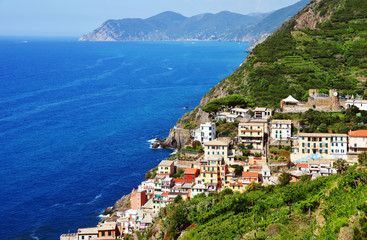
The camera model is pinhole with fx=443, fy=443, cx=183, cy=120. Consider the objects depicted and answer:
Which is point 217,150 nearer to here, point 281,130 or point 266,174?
point 266,174

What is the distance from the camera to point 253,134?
55938 millimetres

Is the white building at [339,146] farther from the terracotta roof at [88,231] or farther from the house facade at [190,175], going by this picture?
the terracotta roof at [88,231]

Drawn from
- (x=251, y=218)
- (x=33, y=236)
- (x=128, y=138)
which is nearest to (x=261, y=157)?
(x=251, y=218)

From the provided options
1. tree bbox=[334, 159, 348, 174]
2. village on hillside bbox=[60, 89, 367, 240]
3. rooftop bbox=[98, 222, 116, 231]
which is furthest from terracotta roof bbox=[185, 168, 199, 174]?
tree bbox=[334, 159, 348, 174]

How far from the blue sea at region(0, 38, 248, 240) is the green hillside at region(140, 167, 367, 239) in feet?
50.2

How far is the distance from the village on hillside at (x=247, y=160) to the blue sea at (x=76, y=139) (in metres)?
6.75

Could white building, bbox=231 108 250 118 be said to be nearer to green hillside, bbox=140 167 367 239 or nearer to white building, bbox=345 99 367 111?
white building, bbox=345 99 367 111

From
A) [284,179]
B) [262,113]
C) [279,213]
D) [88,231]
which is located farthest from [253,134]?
[88,231]

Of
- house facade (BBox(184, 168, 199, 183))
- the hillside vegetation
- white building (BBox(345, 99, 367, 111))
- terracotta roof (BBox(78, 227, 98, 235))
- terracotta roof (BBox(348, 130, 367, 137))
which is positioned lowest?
terracotta roof (BBox(78, 227, 98, 235))

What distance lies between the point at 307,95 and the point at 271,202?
39.8 metres

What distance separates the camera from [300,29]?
4493 inches

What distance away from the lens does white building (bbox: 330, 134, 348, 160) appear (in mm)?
50312

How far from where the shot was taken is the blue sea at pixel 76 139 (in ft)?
190

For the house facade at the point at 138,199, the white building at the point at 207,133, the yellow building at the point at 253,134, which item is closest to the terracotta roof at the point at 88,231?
the house facade at the point at 138,199
